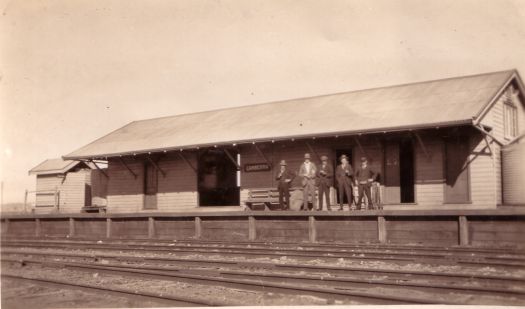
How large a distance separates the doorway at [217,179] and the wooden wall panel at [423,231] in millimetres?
8822

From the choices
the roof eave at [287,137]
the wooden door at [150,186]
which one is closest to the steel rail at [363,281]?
the roof eave at [287,137]

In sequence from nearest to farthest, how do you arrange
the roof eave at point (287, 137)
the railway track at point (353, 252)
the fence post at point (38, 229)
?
the railway track at point (353, 252), the roof eave at point (287, 137), the fence post at point (38, 229)

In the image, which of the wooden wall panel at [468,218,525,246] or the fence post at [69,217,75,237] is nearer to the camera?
the wooden wall panel at [468,218,525,246]

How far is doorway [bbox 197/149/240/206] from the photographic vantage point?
19.4m

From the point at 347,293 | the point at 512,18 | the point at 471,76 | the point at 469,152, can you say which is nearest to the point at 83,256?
the point at 347,293

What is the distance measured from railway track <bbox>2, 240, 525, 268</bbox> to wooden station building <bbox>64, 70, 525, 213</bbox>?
4.52 meters

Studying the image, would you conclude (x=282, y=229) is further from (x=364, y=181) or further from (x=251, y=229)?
(x=364, y=181)

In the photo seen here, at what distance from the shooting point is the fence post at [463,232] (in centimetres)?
961

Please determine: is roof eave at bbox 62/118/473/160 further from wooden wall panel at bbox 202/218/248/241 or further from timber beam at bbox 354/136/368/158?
wooden wall panel at bbox 202/218/248/241

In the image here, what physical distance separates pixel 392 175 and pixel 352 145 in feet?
5.19

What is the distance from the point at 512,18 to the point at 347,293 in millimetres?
4927

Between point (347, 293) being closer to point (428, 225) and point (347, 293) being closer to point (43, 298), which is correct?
point (43, 298)

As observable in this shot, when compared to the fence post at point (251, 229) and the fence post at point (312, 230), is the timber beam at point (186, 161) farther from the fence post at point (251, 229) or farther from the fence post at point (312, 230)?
the fence post at point (312, 230)

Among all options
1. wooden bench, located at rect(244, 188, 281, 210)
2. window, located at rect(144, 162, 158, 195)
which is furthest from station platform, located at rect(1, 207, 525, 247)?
window, located at rect(144, 162, 158, 195)
